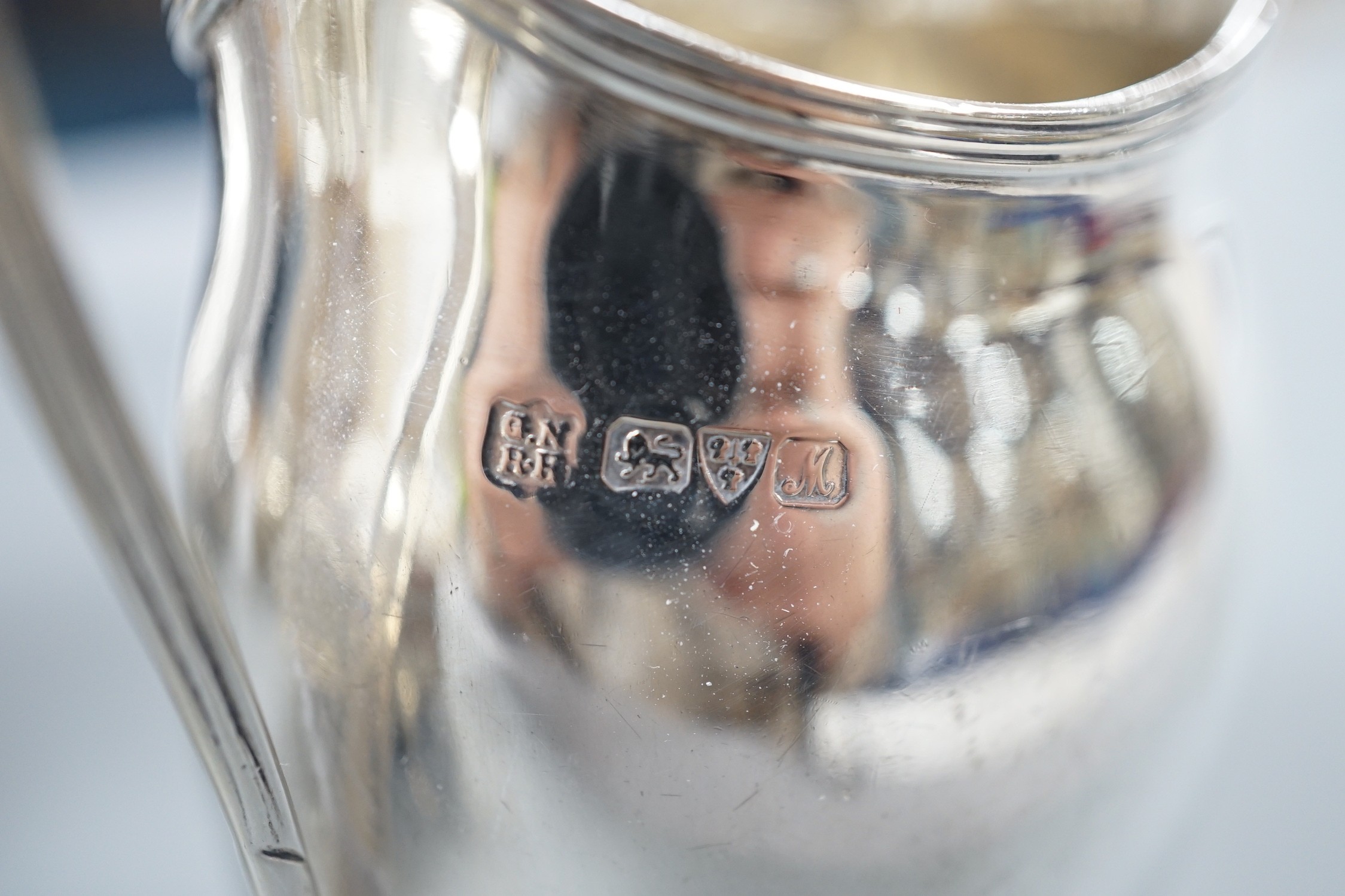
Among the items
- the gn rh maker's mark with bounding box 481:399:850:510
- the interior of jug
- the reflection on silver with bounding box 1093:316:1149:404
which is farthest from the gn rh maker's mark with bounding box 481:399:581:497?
the interior of jug

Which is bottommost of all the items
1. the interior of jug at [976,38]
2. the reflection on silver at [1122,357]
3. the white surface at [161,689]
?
the white surface at [161,689]

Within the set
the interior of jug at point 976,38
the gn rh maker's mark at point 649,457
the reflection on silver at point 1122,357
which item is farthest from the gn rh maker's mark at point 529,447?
the interior of jug at point 976,38

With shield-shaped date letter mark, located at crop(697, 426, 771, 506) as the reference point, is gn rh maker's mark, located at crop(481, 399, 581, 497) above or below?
below

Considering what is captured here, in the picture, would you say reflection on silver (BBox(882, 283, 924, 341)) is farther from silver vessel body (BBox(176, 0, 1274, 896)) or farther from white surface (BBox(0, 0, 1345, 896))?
white surface (BBox(0, 0, 1345, 896))

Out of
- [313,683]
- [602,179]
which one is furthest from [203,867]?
[602,179]

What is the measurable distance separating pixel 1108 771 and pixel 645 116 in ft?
0.61

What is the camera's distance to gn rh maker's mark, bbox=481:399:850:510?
0.24m

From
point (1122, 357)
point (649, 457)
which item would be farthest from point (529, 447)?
point (1122, 357)

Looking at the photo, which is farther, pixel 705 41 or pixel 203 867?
pixel 203 867

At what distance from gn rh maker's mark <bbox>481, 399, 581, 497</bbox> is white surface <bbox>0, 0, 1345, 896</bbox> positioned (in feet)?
0.22

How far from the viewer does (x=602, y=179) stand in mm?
240

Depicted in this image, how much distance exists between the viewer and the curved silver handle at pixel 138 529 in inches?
7.3

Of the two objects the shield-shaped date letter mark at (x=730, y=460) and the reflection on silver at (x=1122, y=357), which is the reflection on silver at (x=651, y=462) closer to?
the shield-shaped date letter mark at (x=730, y=460)

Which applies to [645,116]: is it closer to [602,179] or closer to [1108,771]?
[602,179]
